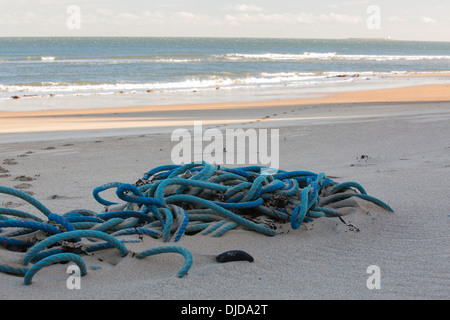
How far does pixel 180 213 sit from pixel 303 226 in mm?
814

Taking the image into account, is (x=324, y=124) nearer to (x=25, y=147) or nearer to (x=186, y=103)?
(x=25, y=147)

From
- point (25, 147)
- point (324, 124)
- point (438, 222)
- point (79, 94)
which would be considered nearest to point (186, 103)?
point (79, 94)

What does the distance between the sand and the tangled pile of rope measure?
0.30 feet

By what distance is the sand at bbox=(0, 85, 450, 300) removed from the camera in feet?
8.27

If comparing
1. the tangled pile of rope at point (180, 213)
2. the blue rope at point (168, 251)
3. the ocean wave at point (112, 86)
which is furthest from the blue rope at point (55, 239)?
the ocean wave at point (112, 86)

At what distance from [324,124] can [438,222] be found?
672 cm

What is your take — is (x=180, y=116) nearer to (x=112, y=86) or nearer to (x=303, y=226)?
(x=303, y=226)

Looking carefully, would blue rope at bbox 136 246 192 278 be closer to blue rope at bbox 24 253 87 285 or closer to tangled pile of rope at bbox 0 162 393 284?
tangled pile of rope at bbox 0 162 393 284

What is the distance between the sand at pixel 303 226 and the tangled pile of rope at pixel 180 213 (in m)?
0.09

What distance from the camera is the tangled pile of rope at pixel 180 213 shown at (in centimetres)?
283

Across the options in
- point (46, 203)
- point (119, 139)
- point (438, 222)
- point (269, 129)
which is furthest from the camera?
point (269, 129)

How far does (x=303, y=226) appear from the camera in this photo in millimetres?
3346

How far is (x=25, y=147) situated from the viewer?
8.34 metres

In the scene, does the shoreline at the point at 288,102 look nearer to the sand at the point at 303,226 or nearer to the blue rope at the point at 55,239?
the sand at the point at 303,226
